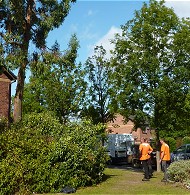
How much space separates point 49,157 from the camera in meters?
14.1

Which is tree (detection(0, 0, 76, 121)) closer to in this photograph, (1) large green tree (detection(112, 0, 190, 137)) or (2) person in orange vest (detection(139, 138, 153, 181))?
(1) large green tree (detection(112, 0, 190, 137))

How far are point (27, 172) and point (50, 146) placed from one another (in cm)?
141

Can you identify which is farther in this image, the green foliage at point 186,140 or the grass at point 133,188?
the green foliage at point 186,140

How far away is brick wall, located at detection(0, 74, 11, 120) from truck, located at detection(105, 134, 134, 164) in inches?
388

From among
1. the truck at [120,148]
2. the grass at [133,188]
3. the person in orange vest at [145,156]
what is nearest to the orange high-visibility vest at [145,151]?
the person in orange vest at [145,156]

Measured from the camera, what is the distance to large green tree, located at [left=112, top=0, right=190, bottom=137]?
19562 millimetres

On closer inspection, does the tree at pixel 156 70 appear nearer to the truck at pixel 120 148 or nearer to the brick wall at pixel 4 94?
the brick wall at pixel 4 94

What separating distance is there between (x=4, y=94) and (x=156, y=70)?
42.7 feet

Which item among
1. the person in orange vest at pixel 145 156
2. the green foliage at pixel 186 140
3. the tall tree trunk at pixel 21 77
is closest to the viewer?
the person in orange vest at pixel 145 156

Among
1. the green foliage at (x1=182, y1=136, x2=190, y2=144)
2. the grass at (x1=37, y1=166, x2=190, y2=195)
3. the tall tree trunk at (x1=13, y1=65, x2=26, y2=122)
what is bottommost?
the grass at (x1=37, y1=166, x2=190, y2=195)

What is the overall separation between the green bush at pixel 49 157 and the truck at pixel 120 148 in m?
17.8

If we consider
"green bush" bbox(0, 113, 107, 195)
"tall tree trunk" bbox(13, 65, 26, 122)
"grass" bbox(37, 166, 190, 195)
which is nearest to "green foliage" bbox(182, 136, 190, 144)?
"tall tree trunk" bbox(13, 65, 26, 122)

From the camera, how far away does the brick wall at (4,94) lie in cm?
2750

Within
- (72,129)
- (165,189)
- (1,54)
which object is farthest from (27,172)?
(1,54)
